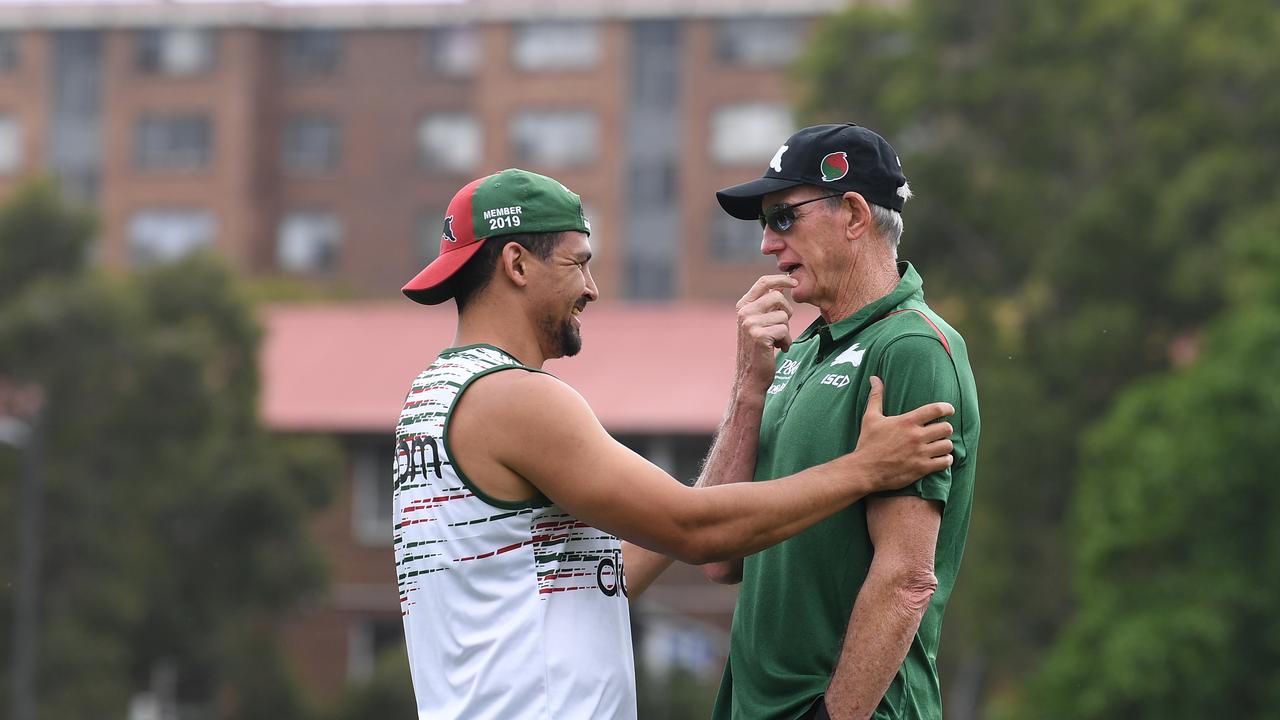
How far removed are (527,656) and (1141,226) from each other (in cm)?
2788

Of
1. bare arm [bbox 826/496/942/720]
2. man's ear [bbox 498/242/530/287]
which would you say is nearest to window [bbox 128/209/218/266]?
man's ear [bbox 498/242/530/287]

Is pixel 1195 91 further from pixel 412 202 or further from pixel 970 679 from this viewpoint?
pixel 412 202

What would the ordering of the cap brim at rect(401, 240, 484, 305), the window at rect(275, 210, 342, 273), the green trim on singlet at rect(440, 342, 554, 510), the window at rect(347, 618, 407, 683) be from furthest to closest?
1. the window at rect(275, 210, 342, 273)
2. the window at rect(347, 618, 407, 683)
3. the cap brim at rect(401, 240, 484, 305)
4. the green trim on singlet at rect(440, 342, 554, 510)

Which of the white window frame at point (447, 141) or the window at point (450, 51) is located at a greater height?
the window at point (450, 51)

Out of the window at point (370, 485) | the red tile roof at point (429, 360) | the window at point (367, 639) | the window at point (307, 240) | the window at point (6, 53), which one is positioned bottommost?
the window at point (367, 639)

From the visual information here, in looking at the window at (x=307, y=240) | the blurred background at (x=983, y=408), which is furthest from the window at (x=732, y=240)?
the blurred background at (x=983, y=408)

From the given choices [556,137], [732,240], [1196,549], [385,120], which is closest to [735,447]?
[1196,549]

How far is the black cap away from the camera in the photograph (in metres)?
5.22

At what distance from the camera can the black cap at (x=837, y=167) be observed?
17.1 ft

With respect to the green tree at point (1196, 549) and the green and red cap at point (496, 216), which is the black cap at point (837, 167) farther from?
the green tree at point (1196, 549)

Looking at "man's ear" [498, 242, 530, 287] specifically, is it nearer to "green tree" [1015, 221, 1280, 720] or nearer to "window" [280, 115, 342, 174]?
"green tree" [1015, 221, 1280, 720]

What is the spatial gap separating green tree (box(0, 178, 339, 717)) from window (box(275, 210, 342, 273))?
41.3 metres

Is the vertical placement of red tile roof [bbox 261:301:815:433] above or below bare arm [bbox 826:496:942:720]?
below

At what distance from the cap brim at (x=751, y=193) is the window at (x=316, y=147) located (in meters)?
75.3
